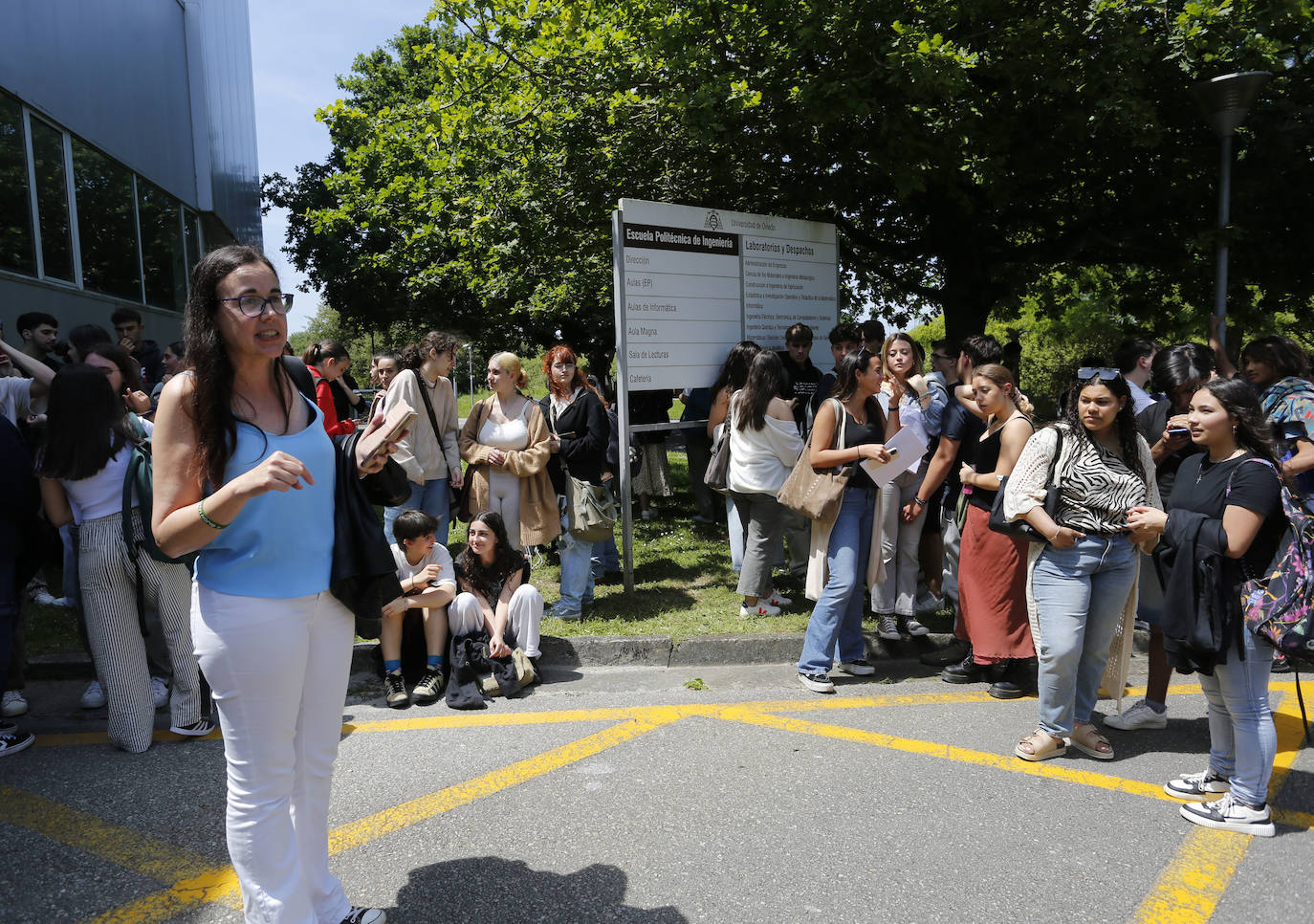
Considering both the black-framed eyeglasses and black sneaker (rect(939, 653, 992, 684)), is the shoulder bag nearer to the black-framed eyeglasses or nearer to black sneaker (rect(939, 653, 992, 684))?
black sneaker (rect(939, 653, 992, 684))

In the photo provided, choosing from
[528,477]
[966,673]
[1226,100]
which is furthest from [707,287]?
[1226,100]

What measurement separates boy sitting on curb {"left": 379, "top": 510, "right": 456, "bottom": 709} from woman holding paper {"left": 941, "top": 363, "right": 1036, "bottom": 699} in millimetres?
3002

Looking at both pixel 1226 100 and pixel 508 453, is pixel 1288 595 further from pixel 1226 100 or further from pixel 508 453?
pixel 1226 100

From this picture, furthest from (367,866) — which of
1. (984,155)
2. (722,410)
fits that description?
(984,155)

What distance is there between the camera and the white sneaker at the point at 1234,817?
11.9 feet

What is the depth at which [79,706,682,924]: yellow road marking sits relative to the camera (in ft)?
10.2

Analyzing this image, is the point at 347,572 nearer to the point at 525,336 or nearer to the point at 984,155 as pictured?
the point at 984,155

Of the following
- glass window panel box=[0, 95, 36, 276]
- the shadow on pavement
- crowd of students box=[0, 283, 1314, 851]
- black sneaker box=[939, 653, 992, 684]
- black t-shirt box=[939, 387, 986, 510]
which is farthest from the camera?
glass window panel box=[0, 95, 36, 276]

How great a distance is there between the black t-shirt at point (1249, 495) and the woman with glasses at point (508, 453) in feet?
13.8

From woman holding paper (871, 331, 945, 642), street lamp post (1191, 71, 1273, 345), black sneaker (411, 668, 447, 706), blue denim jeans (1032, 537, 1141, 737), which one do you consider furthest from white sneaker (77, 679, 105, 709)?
street lamp post (1191, 71, 1273, 345)

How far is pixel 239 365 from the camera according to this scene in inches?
99.7

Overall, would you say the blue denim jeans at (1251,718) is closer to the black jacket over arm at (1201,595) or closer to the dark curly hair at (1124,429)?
the black jacket over arm at (1201,595)

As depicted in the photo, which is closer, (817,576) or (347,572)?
(347,572)

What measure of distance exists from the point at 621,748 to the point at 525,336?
23915 millimetres
